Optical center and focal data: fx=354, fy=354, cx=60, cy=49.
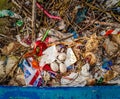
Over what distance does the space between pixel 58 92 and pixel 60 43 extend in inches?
29.0

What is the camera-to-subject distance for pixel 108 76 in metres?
3.78

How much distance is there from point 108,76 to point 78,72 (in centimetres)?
32

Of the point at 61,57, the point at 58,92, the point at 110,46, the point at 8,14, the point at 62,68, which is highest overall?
the point at 8,14

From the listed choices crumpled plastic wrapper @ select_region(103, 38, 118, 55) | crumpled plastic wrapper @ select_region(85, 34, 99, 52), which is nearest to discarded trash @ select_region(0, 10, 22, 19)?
crumpled plastic wrapper @ select_region(85, 34, 99, 52)

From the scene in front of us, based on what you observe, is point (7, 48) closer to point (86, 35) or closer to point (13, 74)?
point (13, 74)

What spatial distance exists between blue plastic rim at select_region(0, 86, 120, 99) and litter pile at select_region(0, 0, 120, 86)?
300mm

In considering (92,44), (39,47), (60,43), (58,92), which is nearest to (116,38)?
(92,44)

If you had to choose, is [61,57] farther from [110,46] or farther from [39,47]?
[110,46]

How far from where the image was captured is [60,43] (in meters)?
3.96

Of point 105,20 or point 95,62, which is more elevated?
point 105,20

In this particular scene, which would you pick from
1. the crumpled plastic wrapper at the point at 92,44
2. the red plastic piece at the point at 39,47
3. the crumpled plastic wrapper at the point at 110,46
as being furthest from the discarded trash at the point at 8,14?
the crumpled plastic wrapper at the point at 110,46

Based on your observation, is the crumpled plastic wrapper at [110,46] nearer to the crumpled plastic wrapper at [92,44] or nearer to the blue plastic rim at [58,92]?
the crumpled plastic wrapper at [92,44]

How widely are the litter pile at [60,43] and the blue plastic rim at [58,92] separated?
0.30 m

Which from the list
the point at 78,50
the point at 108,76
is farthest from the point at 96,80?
the point at 78,50
